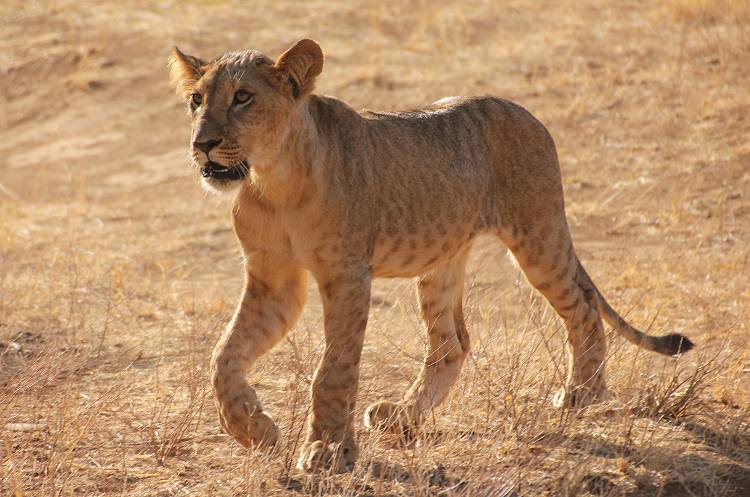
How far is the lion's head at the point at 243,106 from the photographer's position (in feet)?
14.7

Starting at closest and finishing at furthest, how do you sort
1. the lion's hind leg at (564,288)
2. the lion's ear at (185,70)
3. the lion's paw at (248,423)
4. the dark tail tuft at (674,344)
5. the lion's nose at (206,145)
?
the lion's nose at (206,145) → the lion's paw at (248,423) → the lion's ear at (185,70) → the dark tail tuft at (674,344) → the lion's hind leg at (564,288)

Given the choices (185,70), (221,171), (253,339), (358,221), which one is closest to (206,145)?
(221,171)

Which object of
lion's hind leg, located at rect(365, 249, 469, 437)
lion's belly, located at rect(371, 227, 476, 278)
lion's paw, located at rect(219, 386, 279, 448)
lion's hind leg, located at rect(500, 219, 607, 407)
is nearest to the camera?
lion's paw, located at rect(219, 386, 279, 448)

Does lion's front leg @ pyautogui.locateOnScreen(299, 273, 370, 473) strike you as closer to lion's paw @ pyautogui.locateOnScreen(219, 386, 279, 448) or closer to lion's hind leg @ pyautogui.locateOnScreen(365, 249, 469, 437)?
lion's paw @ pyautogui.locateOnScreen(219, 386, 279, 448)

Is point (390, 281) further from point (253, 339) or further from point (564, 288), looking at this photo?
point (253, 339)

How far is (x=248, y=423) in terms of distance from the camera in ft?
15.1

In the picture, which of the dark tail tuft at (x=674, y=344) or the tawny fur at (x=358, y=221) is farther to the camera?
the dark tail tuft at (x=674, y=344)

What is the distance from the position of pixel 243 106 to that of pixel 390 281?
409 centimetres

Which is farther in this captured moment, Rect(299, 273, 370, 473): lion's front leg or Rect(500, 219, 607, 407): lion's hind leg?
Rect(500, 219, 607, 407): lion's hind leg

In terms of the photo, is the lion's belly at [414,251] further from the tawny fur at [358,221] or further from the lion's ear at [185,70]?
the lion's ear at [185,70]

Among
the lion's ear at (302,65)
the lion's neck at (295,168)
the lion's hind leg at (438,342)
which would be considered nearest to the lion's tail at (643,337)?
the lion's hind leg at (438,342)

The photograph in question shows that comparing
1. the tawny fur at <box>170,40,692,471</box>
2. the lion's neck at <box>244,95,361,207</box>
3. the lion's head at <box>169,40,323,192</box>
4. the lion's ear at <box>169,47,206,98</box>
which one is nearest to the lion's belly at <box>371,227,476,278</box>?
the tawny fur at <box>170,40,692,471</box>

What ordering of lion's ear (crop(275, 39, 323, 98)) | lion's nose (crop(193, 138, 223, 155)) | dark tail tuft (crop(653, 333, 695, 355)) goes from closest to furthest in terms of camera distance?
lion's nose (crop(193, 138, 223, 155))
lion's ear (crop(275, 39, 323, 98))
dark tail tuft (crop(653, 333, 695, 355))

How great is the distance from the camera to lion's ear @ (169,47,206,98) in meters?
4.81
